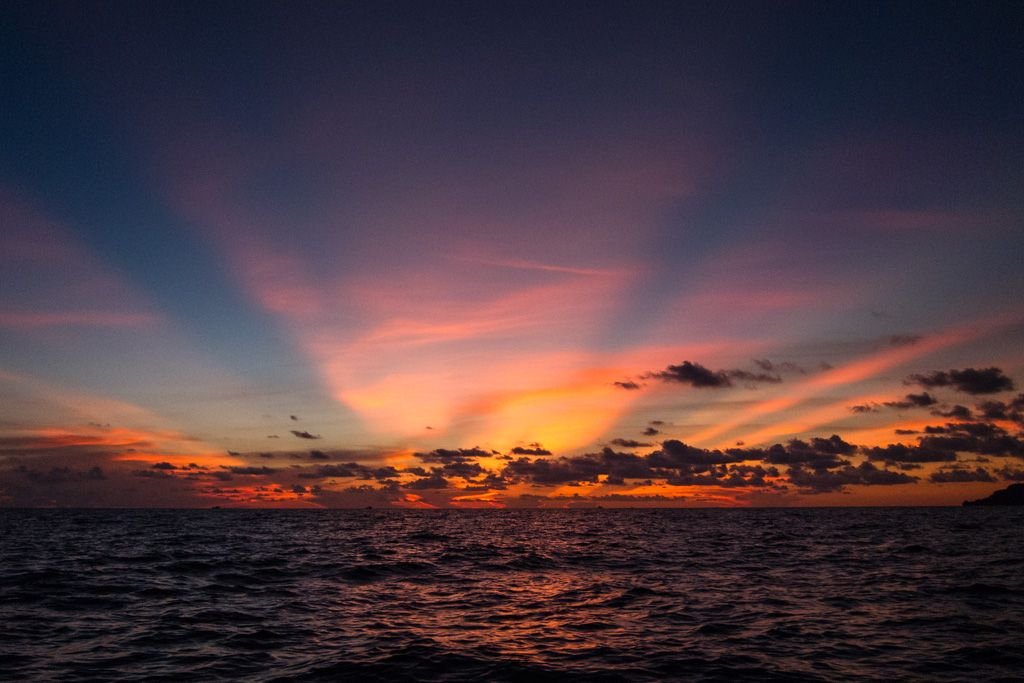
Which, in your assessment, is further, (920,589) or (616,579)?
(616,579)

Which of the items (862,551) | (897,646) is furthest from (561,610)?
(862,551)

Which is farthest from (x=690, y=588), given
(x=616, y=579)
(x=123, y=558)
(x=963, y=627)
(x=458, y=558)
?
(x=123, y=558)

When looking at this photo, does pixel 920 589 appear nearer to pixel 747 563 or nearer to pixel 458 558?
pixel 747 563

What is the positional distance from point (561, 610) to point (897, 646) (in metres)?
12.5

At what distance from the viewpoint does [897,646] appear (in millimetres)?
20266

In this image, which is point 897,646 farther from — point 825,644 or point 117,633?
point 117,633

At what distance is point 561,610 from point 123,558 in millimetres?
37753

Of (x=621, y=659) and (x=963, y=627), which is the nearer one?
(x=621, y=659)

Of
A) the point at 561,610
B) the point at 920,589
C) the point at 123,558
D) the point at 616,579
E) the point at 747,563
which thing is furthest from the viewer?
the point at 123,558

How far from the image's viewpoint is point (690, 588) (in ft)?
108

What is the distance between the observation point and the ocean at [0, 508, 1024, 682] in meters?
18.4

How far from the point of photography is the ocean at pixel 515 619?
18.4 meters

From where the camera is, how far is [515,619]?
84.3 ft

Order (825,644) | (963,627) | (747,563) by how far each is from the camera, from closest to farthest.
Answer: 1. (825,644)
2. (963,627)
3. (747,563)
